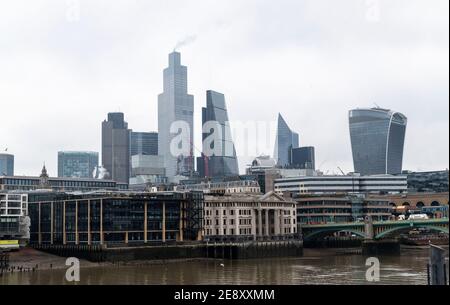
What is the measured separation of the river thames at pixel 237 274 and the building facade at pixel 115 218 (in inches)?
413

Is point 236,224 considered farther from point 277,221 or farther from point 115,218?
point 115,218

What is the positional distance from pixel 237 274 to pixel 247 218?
48916mm

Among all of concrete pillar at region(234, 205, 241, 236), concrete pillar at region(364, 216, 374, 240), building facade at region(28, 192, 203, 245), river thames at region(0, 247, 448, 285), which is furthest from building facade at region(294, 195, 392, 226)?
river thames at region(0, 247, 448, 285)

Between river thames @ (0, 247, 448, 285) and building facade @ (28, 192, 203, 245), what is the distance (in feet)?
34.4

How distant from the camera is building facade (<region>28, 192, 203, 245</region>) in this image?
123 m

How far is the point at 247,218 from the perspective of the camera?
14225cm

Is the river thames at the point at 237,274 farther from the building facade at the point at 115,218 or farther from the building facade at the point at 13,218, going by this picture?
the building facade at the point at 13,218

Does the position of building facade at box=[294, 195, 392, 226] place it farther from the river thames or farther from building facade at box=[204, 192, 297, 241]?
the river thames

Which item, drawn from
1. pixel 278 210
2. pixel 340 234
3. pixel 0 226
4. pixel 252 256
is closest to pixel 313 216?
pixel 340 234

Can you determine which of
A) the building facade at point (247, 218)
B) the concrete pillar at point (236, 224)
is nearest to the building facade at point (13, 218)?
the building facade at point (247, 218)

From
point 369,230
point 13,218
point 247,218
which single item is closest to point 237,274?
point 247,218
